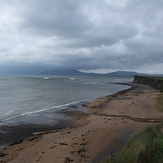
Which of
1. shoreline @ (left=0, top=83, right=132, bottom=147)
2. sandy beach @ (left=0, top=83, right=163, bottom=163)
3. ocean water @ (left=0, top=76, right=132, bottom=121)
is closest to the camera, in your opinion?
sandy beach @ (left=0, top=83, right=163, bottom=163)

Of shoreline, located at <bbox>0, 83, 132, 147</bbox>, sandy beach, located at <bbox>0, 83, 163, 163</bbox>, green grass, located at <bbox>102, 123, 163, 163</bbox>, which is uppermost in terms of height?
green grass, located at <bbox>102, 123, 163, 163</bbox>

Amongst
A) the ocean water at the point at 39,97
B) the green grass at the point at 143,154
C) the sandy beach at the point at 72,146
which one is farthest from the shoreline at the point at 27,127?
the green grass at the point at 143,154

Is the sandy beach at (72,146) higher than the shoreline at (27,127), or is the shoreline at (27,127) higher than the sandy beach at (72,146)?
the sandy beach at (72,146)

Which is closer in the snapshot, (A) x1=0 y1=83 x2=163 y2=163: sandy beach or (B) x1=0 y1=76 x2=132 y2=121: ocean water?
(A) x1=0 y1=83 x2=163 y2=163: sandy beach

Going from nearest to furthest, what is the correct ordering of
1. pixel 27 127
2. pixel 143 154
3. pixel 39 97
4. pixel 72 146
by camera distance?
pixel 143 154
pixel 72 146
pixel 27 127
pixel 39 97

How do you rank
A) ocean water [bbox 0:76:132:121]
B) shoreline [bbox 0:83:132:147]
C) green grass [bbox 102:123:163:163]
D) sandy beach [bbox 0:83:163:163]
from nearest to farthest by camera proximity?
green grass [bbox 102:123:163:163] < sandy beach [bbox 0:83:163:163] < shoreline [bbox 0:83:132:147] < ocean water [bbox 0:76:132:121]

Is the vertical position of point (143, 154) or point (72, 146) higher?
point (143, 154)

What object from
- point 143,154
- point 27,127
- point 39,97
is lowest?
point 27,127

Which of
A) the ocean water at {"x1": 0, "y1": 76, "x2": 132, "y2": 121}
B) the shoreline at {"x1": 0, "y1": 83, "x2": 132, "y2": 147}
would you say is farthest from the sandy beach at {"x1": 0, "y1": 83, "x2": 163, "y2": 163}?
the ocean water at {"x1": 0, "y1": 76, "x2": 132, "y2": 121}

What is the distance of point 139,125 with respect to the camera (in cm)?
1428

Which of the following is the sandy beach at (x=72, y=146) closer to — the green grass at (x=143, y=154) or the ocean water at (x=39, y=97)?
the green grass at (x=143, y=154)

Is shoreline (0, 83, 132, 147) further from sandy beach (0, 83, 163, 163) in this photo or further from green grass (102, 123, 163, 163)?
green grass (102, 123, 163, 163)

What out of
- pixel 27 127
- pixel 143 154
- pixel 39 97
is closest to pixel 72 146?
pixel 143 154

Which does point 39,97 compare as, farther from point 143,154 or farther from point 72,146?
point 143,154
